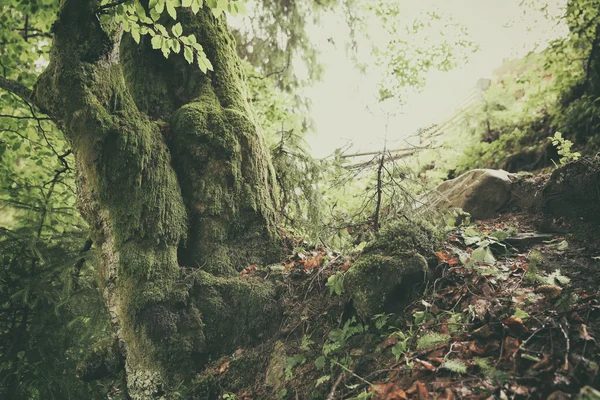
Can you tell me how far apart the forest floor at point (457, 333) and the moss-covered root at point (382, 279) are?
0.09 m

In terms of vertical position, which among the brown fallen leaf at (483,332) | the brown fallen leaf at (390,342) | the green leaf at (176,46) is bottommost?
the brown fallen leaf at (483,332)

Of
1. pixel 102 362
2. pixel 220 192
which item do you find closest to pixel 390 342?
pixel 220 192

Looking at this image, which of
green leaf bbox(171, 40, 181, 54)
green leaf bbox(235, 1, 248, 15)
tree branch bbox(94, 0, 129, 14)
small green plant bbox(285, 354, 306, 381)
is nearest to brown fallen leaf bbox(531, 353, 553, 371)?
small green plant bbox(285, 354, 306, 381)

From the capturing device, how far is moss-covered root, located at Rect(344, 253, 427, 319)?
277cm

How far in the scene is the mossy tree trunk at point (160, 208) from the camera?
3.16 metres

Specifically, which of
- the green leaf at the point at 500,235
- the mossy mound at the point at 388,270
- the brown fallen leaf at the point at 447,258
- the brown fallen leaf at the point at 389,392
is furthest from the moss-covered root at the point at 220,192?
the green leaf at the point at 500,235

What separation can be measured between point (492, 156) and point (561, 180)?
484 cm

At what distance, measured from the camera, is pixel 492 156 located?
7.99 metres

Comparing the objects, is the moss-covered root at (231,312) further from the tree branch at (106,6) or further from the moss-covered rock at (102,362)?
the tree branch at (106,6)

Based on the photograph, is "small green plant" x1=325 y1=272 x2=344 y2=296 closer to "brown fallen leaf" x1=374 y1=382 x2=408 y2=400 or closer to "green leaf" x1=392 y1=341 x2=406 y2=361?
"green leaf" x1=392 y1=341 x2=406 y2=361

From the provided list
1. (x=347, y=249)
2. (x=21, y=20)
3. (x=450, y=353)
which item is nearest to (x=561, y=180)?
(x=347, y=249)

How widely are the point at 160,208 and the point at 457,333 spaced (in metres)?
2.75

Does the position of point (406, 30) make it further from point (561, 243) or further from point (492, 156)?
point (561, 243)

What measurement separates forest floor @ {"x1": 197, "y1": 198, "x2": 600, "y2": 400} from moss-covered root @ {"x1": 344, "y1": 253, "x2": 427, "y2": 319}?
93 millimetres
